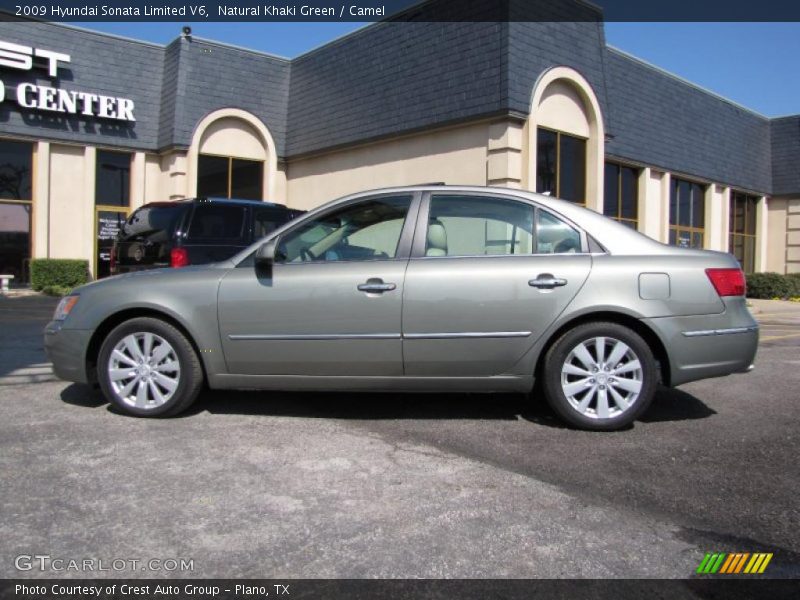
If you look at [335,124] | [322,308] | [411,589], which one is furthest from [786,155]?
[411,589]

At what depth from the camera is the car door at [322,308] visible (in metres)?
4.62

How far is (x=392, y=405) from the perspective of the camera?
5367 mm

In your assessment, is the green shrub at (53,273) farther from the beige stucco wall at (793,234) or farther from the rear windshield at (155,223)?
the beige stucco wall at (793,234)

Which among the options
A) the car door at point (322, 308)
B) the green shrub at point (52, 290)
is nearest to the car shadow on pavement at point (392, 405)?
the car door at point (322, 308)

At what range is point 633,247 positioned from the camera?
473 centimetres

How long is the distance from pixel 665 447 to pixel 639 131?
50.8ft

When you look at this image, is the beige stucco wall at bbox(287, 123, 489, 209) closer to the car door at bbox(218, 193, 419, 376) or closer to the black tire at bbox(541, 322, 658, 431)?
the car door at bbox(218, 193, 419, 376)

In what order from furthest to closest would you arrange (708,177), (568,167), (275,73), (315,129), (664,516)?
(708,177)
(275,73)
(315,129)
(568,167)
(664,516)

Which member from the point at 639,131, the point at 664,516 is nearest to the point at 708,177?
the point at 639,131

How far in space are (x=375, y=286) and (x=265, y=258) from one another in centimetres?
79

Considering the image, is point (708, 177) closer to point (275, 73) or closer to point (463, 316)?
point (275, 73)

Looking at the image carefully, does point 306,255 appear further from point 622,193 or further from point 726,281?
point 622,193

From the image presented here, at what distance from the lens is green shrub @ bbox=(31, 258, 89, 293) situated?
53.0 feet

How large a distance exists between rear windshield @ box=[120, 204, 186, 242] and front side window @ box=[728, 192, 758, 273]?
19.9 m
